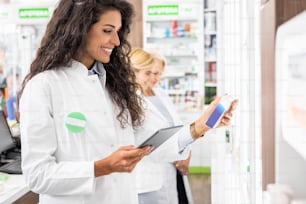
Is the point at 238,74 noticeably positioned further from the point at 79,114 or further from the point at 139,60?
the point at 139,60

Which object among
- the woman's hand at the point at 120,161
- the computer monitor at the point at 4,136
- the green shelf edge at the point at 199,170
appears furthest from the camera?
the green shelf edge at the point at 199,170

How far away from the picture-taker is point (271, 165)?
424 millimetres

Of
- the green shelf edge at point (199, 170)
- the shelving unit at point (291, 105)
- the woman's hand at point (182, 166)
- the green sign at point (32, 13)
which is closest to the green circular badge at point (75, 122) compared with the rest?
the shelving unit at point (291, 105)

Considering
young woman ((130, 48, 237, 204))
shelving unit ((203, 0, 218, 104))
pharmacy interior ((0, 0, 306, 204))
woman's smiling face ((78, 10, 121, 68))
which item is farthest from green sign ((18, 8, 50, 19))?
woman's smiling face ((78, 10, 121, 68))

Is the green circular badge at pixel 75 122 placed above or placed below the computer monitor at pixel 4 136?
above

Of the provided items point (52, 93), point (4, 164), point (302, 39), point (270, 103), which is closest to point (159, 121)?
point (52, 93)

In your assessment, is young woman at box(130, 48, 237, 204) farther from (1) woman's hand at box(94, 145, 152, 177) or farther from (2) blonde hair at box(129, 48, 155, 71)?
(1) woman's hand at box(94, 145, 152, 177)

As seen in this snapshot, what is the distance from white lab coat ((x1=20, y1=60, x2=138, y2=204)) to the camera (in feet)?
2.78

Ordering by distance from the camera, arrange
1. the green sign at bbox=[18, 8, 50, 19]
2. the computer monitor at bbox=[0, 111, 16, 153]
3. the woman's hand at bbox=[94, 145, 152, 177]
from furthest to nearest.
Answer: the green sign at bbox=[18, 8, 50, 19]
the computer monitor at bbox=[0, 111, 16, 153]
the woman's hand at bbox=[94, 145, 152, 177]

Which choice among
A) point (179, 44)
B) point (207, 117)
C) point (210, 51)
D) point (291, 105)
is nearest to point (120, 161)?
point (207, 117)

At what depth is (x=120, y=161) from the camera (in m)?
0.83

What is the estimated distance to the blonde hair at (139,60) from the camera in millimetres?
1324

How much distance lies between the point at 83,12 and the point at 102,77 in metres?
0.17

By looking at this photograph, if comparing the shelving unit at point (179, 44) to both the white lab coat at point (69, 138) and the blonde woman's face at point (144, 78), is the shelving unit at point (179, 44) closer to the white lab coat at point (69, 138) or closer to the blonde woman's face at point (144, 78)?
the blonde woman's face at point (144, 78)
